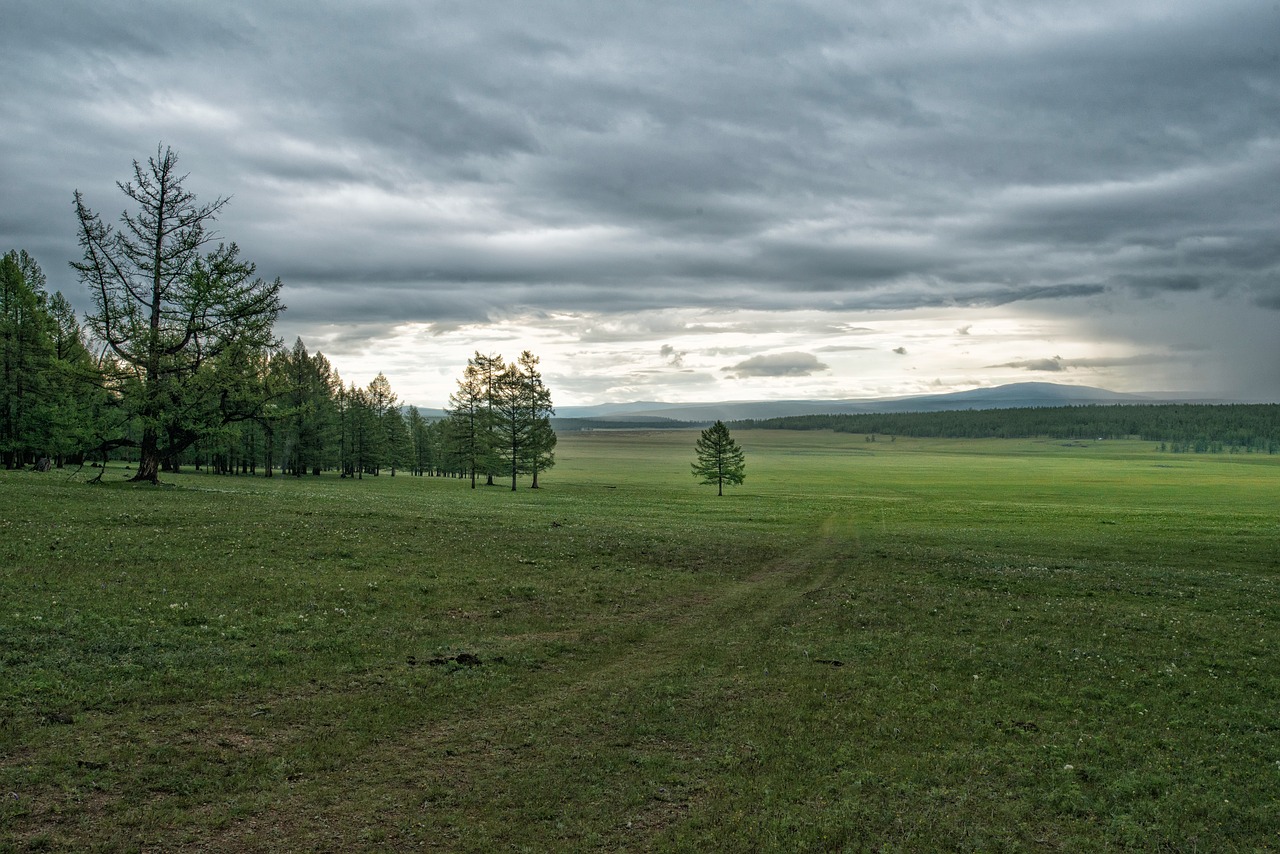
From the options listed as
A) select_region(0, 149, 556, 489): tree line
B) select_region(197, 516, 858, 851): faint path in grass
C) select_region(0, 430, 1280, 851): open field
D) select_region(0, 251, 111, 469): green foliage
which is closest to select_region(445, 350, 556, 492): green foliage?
select_region(0, 149, 556, 489): tree line

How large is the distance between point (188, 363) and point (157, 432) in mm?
4490

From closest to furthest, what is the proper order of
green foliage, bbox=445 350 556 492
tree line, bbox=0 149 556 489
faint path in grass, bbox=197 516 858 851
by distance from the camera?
faint path in grass, bbox=197 516 858 851, tree line, bbox=0 149 556 489, green foliage, bbox=445 350 556 492

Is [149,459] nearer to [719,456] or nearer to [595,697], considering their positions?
[595,697]

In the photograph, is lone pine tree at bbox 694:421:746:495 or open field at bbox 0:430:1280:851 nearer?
open field at bbox 0:430:1280:851

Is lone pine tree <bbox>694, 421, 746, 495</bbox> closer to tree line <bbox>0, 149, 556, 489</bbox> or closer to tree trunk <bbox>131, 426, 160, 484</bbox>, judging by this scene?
tree line <bbox>0, 149, 556, 489</bbox>

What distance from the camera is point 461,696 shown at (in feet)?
46.0

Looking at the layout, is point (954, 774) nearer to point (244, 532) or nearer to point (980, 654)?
point (980, 654)

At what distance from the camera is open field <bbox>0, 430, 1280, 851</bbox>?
975 cm

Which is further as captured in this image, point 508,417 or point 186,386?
point 508,417

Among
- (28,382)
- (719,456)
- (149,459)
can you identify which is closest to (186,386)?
(149,459)

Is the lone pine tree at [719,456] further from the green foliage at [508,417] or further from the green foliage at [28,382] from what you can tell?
the green foliage at [28,382]

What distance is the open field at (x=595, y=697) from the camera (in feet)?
32.0

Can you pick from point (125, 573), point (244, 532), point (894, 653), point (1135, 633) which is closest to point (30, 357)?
point (244, 532)

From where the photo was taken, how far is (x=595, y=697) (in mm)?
14320
